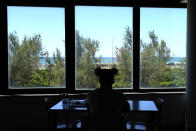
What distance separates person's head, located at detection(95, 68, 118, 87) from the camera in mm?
2217

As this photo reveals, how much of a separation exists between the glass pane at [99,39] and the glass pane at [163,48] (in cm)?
39

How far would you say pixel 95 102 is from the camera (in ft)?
6.87

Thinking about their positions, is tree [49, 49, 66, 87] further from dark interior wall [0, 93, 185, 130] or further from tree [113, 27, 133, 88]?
tree [113, 27, 133, 88]

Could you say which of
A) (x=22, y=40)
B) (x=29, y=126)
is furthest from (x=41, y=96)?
(x=22, y=40)

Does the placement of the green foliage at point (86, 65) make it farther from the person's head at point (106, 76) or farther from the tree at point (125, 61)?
the person's head at point (106, 76)

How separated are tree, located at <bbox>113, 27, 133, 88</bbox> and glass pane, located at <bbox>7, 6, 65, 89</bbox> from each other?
1.13m

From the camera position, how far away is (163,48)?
13.9 feet

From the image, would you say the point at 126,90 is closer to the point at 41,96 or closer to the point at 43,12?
the point at 41,96

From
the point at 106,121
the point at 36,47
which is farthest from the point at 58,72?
the point at 106,121

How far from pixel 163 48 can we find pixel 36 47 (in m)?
2.56

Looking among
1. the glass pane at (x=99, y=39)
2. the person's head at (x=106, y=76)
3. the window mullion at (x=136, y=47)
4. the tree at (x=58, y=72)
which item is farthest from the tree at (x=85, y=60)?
the person's head at (x=106, y=76)

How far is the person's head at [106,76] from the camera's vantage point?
7.27 ft

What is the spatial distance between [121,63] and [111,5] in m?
1.18

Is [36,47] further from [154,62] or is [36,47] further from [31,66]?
[154,62]
